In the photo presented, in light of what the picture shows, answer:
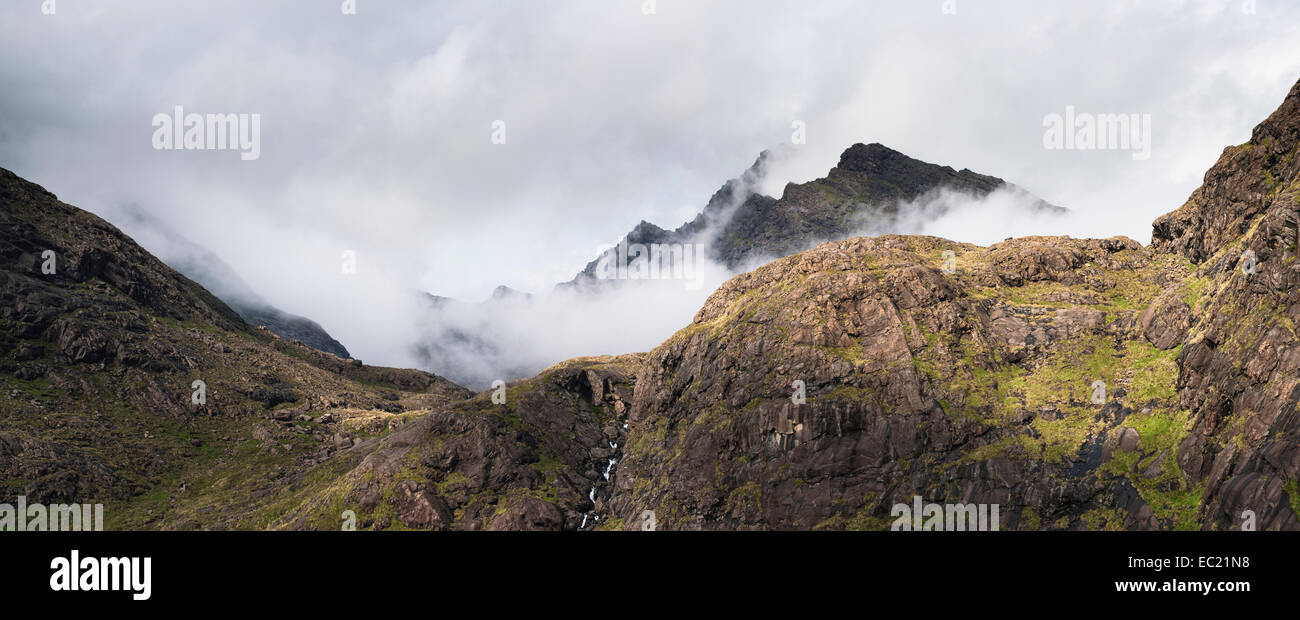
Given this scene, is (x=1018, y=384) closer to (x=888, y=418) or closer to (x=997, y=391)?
(x=997, y=391)

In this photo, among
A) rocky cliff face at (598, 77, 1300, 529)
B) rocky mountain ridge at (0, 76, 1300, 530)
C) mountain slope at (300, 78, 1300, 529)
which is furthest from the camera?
rocky mountain ridge at (0, 76, 1300, 530)

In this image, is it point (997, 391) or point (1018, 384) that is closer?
point (997, 391)

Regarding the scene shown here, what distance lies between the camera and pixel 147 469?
18375 centimetres

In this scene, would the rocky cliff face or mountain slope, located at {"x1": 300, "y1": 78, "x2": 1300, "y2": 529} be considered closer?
the rocky cliff face

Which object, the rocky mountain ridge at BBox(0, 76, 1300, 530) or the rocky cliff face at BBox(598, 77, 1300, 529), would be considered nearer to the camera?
the rocky cliff face at BBox(598, 77, 1300, 529)

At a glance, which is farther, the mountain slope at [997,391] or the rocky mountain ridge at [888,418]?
the rocky mountain ridge at [888,418]

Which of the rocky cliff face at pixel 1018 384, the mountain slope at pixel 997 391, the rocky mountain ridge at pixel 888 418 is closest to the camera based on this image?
the rocky cliff face at pixel 1018 384

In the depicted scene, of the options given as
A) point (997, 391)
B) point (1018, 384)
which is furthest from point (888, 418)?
point (1018, 384)

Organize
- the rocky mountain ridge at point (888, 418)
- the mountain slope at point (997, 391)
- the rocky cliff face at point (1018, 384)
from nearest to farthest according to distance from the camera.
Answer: the rocky cliff face at point (1018, 384), the mountain slope at point (997, 391), the rocky mountain ridge at point (888, 418)

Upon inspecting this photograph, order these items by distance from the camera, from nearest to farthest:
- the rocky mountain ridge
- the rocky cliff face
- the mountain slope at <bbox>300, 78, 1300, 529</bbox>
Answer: the rocky cliff face < the mountain slope at <bbox>300, 78, 1300, 529</bbox> < the rocky mountain ridge

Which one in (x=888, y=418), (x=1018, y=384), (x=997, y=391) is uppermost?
(x=1018, y=384)
